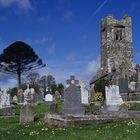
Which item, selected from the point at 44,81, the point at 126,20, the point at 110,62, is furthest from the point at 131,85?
the point at 44,81

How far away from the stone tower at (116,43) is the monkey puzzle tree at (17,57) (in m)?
13.5

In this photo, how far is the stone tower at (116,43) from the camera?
75.4 metres

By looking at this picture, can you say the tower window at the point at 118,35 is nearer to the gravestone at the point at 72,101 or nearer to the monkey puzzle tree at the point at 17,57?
the monkey puzzle tree at the point at 17,57

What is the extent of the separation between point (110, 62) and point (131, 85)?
2834cm

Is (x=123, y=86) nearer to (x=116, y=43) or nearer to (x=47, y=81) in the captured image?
(x=116, y=43)

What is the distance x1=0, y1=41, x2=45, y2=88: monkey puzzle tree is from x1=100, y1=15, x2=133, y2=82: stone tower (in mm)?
13545

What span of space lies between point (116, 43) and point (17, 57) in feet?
61.6

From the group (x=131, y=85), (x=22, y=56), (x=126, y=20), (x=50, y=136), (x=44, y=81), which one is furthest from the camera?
(x=44, y=81)

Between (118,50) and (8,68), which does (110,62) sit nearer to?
(118,50)

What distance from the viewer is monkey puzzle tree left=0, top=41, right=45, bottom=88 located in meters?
72.6

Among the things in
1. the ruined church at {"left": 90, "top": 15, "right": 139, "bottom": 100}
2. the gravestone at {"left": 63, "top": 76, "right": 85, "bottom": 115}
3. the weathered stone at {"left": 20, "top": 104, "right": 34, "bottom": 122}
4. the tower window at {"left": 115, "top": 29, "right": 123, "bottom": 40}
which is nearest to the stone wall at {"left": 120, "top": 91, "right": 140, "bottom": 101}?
the gravestone at {"left": 63, "top": 76, "right": 85, "bottom": 115}

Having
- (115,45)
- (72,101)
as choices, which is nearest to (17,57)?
(115,45)

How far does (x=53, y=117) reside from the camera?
15555 millimetres

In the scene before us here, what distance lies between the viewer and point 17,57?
72.7 metres
